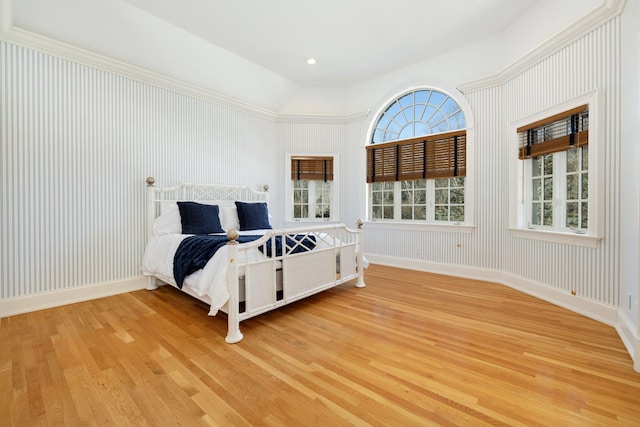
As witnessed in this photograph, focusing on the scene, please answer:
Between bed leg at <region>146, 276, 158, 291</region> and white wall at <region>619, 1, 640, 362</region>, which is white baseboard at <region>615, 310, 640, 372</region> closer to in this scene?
white wall at <region>619, 1, 640, 362</region>

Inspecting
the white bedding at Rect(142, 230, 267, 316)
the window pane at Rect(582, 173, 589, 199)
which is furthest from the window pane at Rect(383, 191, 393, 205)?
the white bedding at Rect(142, 230, 267, 316)

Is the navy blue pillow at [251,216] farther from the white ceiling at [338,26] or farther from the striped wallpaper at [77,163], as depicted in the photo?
the white ceiling at [338,26]

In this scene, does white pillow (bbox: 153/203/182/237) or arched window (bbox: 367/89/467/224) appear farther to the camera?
arched window (bbox: 367/89/467/224)

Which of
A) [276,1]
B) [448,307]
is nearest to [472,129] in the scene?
[448,307]

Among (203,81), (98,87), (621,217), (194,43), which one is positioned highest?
(194,43)

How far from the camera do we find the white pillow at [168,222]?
346 centimetres

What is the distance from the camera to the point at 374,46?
3.97 meters

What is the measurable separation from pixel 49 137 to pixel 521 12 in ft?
17.5

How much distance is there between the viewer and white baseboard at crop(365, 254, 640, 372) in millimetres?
2125

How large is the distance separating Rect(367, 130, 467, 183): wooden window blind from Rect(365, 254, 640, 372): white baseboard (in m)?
1.36

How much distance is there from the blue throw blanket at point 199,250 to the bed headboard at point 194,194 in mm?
972

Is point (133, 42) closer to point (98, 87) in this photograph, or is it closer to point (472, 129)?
point (98, 87)

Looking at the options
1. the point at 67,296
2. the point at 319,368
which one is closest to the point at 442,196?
the point at 319,368

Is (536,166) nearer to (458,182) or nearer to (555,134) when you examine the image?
(555,134)
